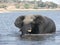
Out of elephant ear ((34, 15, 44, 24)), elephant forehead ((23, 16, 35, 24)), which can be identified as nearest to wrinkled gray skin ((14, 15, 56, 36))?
elephant ear ((34, 15, 44, 24))

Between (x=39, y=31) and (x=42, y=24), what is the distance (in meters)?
0.40

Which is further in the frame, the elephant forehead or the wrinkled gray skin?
the elephant forehead

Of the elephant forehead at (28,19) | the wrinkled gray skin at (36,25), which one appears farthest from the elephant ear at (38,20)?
the elephant forehead at (28,19)

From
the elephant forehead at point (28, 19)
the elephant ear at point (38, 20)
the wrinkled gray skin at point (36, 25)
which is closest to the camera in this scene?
the wrinkled gray skin at point (36, 25)

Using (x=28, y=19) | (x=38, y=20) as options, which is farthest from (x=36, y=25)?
(x=28, y=19)

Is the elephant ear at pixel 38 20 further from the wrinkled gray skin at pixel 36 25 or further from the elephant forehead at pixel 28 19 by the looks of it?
the elephant forehead at pixel 28 19

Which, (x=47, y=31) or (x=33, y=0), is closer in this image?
(x=47, y=31)

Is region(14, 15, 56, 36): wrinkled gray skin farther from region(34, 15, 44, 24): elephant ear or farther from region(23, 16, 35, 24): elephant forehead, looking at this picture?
region(23, 16, 35, 24): elephant forehead

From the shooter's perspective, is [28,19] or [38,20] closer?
[28,19]

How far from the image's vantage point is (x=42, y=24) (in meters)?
19.0

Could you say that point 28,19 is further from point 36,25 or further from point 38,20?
point 38,20

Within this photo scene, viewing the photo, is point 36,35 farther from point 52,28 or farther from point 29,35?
point 52,28

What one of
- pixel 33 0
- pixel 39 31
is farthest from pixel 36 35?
pixel 33 0

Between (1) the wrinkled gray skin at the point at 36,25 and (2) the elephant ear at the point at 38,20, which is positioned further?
(2) the elephant ear at the point at 38,20
